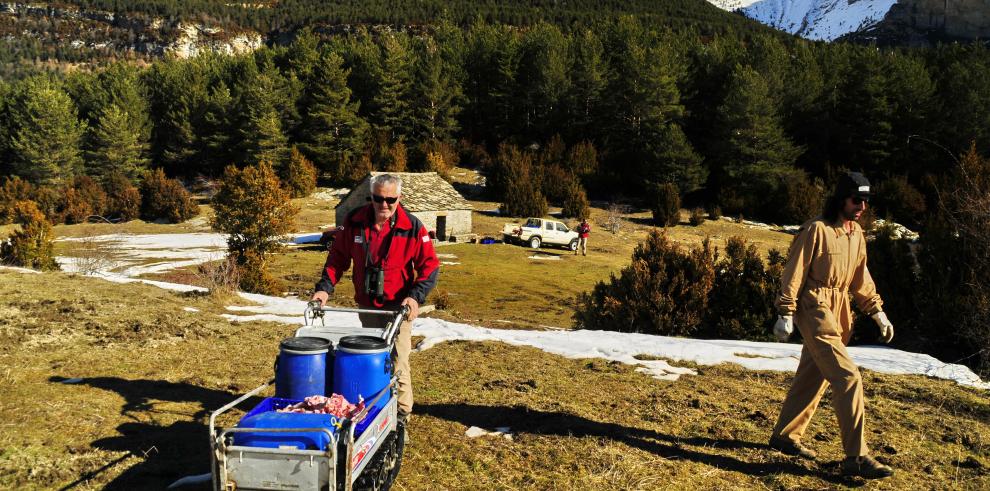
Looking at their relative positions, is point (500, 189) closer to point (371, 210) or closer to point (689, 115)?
point (689, 115)

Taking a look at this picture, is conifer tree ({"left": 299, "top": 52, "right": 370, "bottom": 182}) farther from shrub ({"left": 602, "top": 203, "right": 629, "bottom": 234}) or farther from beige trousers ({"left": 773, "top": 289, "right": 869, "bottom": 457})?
beige trousers ({"left": 773, "top": 289, "right": 869, "bottom": 457})

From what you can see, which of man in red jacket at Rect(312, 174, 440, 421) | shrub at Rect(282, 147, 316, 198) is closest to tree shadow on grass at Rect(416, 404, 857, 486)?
A: man in red jacket at Rect(312, 174, 440, 421)

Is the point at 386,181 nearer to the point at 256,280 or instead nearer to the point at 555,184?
the point at 256,280

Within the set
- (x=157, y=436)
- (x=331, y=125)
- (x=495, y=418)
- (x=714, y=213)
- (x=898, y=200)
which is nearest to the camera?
(x=157, y=436)

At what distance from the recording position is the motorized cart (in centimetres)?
356

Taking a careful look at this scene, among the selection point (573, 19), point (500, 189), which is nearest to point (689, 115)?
point (500, 189)

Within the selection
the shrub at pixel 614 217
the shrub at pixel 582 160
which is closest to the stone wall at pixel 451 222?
the shrub at pixel 614 217

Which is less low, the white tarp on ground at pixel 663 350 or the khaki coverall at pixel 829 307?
the khaki coverall at pixel 829 307

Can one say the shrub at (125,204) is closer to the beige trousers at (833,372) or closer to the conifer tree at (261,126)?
the conifer tree at (261,126)

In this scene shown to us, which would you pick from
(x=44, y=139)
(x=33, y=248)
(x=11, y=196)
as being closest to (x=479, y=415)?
(x=33, y=248)

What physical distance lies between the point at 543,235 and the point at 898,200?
2904 centimetres

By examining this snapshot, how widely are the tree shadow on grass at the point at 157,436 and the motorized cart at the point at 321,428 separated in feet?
3.28

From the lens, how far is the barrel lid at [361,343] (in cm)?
449

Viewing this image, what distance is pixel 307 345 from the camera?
4457 mm
